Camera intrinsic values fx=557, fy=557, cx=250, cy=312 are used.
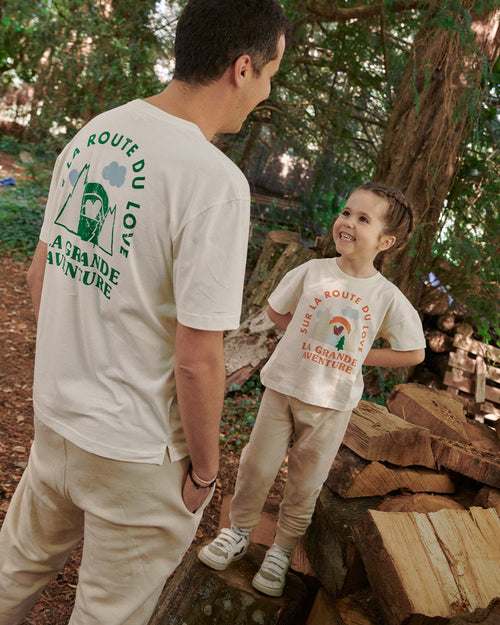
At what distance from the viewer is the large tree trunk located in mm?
3922

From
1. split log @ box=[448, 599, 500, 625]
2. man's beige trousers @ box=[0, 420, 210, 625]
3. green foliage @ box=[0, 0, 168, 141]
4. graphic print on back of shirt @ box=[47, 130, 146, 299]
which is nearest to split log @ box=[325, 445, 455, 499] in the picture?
split log @ box=[448, 599, 500, 625]

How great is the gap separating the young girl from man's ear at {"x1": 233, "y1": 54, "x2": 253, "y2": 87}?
992 mm

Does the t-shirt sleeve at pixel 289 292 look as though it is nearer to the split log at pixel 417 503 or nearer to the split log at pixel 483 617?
the split log at pixel 417 503

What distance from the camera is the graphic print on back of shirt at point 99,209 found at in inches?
50.9

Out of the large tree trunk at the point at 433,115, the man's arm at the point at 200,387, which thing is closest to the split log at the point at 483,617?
the man's arm at the point at 200,387

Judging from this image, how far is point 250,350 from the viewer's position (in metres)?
4.73

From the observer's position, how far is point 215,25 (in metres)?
1.32

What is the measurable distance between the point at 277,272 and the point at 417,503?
308 centimetres

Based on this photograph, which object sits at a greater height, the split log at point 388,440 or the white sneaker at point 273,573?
the split log at point 388,440

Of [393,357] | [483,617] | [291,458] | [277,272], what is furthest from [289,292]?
[277,272]

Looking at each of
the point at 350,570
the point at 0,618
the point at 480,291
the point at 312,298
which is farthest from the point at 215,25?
the point at 480,291

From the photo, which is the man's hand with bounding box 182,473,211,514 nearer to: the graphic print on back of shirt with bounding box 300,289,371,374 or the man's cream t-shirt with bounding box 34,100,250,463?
the man's cream t-shirt with bounding box 34,100,250,463

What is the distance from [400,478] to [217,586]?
36.6 inches

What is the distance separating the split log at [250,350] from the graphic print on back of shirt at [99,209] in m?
3.29
